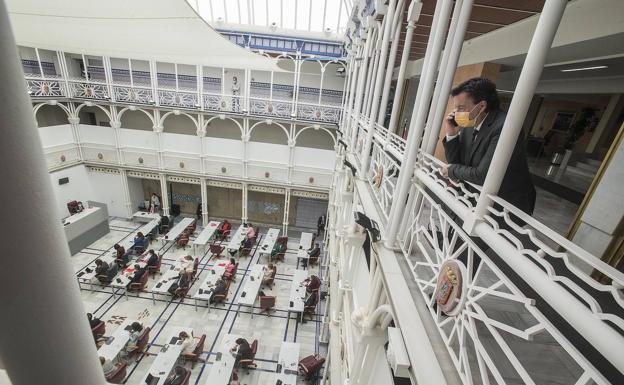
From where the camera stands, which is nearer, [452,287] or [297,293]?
[452,287]

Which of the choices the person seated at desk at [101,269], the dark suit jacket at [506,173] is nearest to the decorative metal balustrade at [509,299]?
the dark suit jacket at [506,173]

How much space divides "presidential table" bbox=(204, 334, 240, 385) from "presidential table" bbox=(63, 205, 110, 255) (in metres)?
8.88

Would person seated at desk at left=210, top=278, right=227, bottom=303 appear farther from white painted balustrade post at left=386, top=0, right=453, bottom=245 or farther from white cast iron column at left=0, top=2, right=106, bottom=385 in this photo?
white cast iron column at left=0, top=2, right=106, bottom=385

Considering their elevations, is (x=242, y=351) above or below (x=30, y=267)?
below

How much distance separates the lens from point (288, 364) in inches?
319

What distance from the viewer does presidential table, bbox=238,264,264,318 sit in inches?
403

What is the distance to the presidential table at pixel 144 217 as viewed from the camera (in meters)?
16.0

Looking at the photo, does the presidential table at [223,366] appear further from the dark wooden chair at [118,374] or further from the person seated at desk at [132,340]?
the person seated at desk at [132,340]

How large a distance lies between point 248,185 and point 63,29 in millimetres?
11376

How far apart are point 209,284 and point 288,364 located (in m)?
4.64

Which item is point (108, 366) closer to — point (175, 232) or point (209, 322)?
point (209, 322)

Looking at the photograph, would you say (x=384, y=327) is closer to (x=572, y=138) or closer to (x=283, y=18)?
(x=572, y=138)

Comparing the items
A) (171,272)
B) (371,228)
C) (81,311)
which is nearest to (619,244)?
(371,228)

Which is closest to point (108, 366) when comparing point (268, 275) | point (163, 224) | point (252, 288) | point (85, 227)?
point (252, 288)
